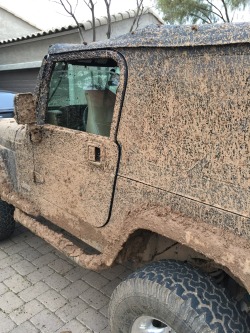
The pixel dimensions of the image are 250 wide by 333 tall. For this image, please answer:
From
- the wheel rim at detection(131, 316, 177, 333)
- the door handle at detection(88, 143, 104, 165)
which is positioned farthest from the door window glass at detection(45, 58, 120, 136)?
the wheel rim at detection(131, 316, 177, 333)

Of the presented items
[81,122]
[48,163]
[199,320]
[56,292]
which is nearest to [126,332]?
[199,320]

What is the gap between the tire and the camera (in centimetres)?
151

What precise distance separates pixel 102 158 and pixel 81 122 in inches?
21.4

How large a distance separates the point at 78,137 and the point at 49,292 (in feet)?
4.82

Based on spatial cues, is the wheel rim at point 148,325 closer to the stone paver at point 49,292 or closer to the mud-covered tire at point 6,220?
the stone paver at point 49,292

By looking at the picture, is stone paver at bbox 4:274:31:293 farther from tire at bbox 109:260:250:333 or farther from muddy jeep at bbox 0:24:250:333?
tire at bbox 109:260:250:333

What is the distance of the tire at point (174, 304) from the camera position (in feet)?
4.94

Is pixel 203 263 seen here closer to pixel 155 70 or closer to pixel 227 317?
pixel 227 317

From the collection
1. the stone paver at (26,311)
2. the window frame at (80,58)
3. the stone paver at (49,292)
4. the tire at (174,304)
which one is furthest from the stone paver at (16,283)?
the window frame at (80,58)

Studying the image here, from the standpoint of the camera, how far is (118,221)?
196cm

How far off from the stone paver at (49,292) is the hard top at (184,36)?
78.5 inches

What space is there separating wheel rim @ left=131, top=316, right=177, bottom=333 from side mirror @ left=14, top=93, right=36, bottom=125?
5.14ft

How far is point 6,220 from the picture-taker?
10.9 feet

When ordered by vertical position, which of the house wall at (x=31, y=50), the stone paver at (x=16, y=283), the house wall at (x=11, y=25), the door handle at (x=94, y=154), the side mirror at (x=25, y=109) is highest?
the house wall at (x=11, y=25)
